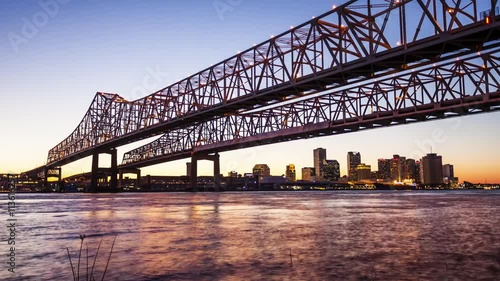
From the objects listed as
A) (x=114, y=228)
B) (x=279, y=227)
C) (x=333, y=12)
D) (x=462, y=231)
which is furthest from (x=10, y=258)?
(x=333, y=12)

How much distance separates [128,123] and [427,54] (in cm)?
8555

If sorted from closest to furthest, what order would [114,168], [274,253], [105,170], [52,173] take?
[274,253] → [114,168] → [105,170] → [52,173]

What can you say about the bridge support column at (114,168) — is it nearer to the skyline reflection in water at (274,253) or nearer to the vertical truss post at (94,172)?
the vertical truss post at (94,172)

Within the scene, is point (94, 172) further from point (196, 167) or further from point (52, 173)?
point (52, 173)

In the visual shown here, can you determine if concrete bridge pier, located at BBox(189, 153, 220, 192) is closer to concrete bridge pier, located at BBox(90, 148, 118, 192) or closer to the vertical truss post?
concrete bridge pier, located at BBox(90, 148, 118, 192)

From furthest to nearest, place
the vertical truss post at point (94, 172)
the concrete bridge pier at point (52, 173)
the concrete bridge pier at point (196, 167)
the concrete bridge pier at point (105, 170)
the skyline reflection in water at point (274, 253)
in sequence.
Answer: the concrete bridge pier at point (52, 173)
the concrete bridge pier at point (196, 167)
the concrete bridge pier at point (105, 170)
the vertical truss post at point (94, 172)
the skyline reflection in water at point (274, 253)

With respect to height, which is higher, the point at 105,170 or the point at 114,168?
the point at 114,168

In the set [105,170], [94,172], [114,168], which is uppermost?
[114,168]

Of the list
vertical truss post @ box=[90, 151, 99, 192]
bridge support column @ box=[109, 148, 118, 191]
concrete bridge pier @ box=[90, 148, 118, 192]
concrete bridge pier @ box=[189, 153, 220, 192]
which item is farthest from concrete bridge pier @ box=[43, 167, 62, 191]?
concrete bridge pier @ box=[189, 153, 220, 192]

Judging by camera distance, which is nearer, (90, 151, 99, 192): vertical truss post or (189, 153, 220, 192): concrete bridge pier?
(90, 151, 99, 192): vertical truss post

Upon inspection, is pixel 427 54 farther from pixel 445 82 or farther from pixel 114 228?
pixel 445 82

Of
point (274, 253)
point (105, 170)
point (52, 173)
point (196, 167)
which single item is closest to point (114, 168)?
point (105, 170)

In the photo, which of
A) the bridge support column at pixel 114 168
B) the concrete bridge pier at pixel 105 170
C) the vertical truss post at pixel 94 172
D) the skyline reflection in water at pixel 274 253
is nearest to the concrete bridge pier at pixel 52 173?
the concrete bridge pier at pixel 105 170

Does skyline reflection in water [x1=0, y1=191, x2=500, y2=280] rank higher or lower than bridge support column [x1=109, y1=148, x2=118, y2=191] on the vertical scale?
lower
